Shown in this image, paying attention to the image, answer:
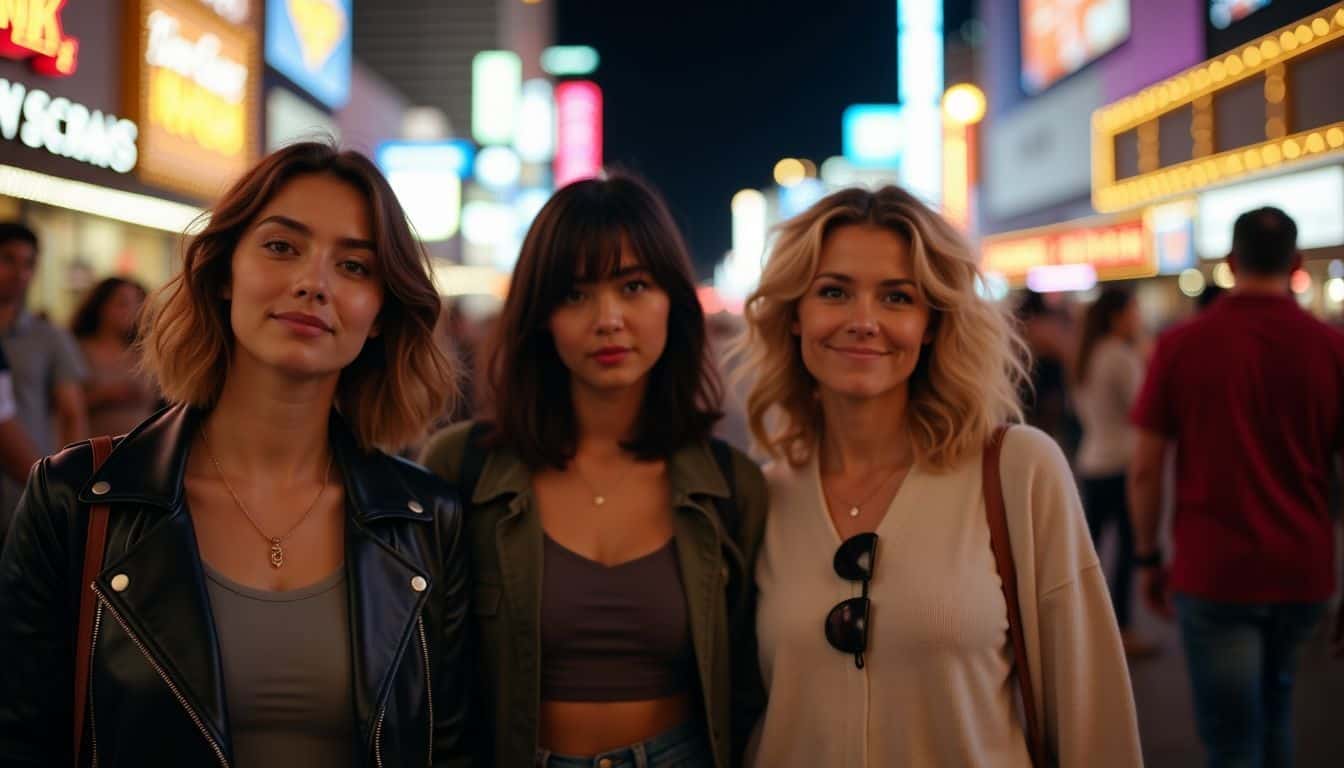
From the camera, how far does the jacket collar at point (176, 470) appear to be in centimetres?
210

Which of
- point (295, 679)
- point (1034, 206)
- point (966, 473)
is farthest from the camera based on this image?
point (1034, 206)

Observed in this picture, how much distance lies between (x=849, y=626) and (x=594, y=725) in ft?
2.29

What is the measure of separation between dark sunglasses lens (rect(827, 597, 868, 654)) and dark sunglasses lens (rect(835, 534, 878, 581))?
0.21 feet

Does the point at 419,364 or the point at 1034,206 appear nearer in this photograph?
the point at 419,364

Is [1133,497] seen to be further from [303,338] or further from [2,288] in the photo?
[2,288]

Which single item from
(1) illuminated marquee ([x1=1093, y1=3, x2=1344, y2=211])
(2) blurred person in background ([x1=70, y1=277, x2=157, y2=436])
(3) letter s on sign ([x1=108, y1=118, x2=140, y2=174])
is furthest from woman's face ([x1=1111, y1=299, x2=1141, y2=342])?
(3) letter s on sign ([x1=108, y1=118, x2=140, y2=174])

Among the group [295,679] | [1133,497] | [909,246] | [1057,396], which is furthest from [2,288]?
[1057,396]

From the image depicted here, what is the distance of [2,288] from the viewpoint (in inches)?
208

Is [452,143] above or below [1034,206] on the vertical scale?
above

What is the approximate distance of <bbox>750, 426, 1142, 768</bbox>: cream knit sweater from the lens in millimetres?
2451

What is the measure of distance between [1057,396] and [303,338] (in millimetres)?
7148

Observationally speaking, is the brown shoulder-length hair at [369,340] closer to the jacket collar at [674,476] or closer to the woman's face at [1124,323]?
the jacket collar at [674,476]

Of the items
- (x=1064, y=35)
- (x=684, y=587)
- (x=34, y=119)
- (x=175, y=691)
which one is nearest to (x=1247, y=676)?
(x=684, y=587)

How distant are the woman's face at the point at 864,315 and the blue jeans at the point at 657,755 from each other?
1000mm
